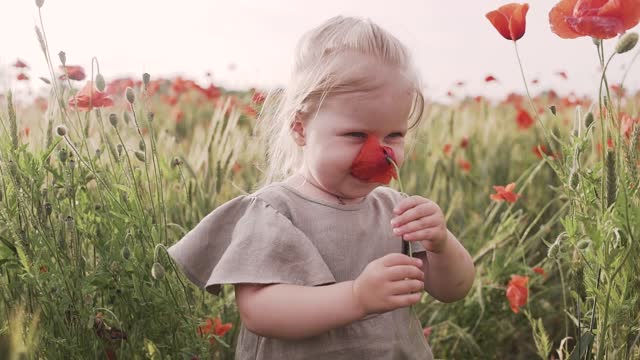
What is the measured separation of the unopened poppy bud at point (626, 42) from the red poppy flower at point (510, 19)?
0.74ft

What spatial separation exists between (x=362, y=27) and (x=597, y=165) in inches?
19.9

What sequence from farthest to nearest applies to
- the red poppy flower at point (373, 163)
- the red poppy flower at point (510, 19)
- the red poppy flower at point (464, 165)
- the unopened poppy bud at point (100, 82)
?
the red poppy flower at point (464, 165) → the unopened poppy bud at point (100, 82) → the red poppy flower at point (510, 19) → the red poppy flower at point (373, 163)

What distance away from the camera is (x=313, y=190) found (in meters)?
1.53

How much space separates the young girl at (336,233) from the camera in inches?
53.4

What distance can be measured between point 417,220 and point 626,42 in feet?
1.50

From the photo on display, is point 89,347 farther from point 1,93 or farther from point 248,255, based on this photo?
point 1,93

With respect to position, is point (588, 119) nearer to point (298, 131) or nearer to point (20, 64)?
point (298, 131)

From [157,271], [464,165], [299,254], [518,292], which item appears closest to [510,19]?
[299,254]

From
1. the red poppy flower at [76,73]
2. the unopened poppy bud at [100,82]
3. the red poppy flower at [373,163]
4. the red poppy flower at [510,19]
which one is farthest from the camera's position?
the red poppy flower at [76,73]

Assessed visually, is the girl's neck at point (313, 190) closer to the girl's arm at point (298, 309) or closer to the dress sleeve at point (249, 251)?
the dress sleeve at point (249, 251)

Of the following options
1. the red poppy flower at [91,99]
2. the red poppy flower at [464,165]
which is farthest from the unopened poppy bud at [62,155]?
the red poppy flower at [464,165]

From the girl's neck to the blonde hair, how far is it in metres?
0.07

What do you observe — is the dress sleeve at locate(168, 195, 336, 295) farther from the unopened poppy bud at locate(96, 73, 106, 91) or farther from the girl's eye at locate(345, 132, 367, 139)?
the unopened poppy bud at locate(96, 73, 106, 91)

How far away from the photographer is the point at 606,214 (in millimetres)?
1282
